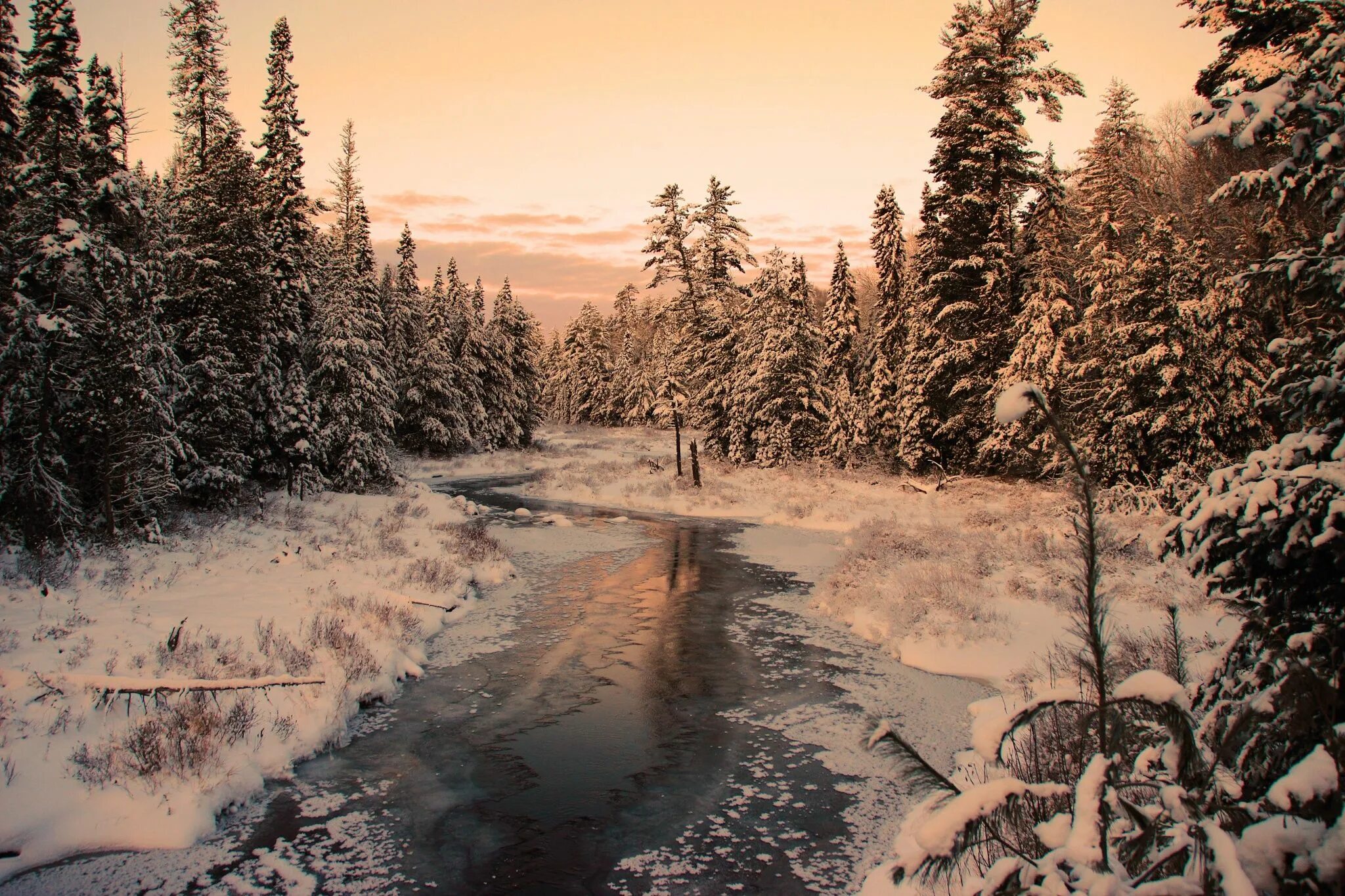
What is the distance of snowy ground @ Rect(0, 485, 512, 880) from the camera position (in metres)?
6.42

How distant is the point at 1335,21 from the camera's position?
420cm

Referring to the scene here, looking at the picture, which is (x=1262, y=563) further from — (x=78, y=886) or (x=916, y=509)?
(x=916, y=509)

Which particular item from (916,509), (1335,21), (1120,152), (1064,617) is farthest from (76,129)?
(1120,152)

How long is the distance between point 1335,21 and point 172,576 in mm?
16002

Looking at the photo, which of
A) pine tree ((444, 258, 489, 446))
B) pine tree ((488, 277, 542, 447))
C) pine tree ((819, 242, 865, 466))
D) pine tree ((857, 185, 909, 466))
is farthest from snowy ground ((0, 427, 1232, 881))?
pine tree ((488, 277, 542, 447))

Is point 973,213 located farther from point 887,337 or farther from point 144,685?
point 144,685

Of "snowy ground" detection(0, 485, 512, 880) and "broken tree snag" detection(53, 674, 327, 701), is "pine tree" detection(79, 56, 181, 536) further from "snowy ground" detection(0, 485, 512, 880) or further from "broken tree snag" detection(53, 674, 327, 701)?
"broken tree snag" detection(53, 674, 327, 701)

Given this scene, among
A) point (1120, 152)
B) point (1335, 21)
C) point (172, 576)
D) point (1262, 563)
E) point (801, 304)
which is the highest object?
point (1120, 152)

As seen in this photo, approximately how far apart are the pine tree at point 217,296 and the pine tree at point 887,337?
22886 millimetres

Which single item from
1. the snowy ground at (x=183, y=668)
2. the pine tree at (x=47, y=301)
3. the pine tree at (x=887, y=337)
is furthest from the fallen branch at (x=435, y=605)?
the pine tree at (x=887, y=337)

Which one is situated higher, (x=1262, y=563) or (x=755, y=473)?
(x=1262, y=563)

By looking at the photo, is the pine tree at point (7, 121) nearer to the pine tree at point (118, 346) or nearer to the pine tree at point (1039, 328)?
the pine tree at point (118, 346)

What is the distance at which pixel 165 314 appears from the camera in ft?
66.2

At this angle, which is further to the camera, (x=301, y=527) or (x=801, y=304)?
(x=801, y=304)
